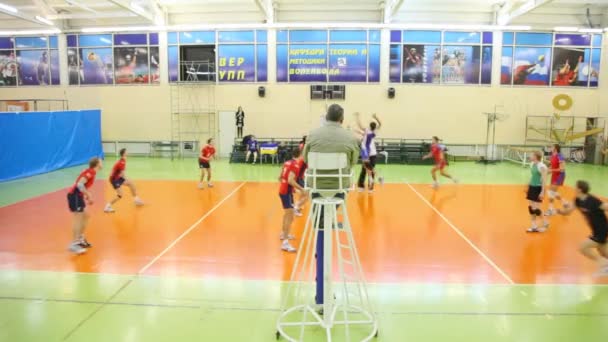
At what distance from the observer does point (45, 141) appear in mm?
17828

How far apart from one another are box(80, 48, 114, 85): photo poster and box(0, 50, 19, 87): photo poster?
12.9 ft

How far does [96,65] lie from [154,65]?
3169mm

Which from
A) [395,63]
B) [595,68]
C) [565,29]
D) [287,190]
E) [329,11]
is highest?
[329,11]

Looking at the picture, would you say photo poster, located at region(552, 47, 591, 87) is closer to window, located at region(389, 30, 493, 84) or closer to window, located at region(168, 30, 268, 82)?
window, located at region(389, 30, 493, 84)

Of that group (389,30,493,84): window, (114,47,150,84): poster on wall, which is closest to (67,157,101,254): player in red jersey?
(114,47,150,84): poster on wall

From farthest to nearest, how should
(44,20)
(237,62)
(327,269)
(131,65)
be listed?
(131,65)
(237,62)
(44,20)
(327,269)

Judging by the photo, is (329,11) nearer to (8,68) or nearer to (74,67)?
(74,67)

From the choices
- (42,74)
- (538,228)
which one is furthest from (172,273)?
(42,74)

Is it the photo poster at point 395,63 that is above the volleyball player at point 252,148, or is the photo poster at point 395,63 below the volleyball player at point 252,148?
above

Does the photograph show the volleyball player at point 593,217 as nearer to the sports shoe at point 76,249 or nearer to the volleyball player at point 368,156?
the volleyball player at point 368,156

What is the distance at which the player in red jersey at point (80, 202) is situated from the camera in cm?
770

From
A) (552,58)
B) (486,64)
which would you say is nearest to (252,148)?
(486,64)

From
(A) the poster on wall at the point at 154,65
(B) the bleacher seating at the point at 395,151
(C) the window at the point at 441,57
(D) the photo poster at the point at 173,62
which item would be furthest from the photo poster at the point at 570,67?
(A) the poster on wall at the point at 154,65

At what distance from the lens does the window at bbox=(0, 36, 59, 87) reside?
77.8 feet
